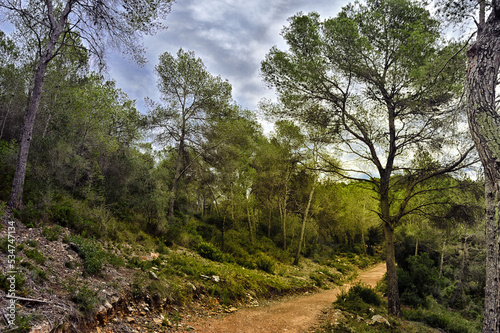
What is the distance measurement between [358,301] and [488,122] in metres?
6.82

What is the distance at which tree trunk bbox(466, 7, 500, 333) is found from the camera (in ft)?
10.2

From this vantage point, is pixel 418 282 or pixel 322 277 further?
pixel 322 277

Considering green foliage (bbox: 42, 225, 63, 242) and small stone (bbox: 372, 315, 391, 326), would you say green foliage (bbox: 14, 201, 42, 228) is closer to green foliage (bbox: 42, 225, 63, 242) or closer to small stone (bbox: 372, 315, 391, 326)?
green foliage (bbox: 42, 225, 63, 242)

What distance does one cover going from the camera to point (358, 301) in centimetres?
801

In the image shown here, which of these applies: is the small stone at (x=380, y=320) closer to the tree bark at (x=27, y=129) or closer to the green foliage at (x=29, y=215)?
the green foliage at (x=29, y=215)

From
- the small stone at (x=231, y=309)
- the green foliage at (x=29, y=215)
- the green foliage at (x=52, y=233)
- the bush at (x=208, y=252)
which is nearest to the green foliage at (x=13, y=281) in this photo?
the green foliage at (x=52, y=233)

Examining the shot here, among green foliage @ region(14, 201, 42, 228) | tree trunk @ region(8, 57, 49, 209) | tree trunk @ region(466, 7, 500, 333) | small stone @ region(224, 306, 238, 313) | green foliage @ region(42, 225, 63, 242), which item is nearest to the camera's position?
tree trunk @ region(466, 7, 500, 333)

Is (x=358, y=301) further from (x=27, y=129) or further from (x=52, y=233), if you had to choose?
(x=27, y=129)

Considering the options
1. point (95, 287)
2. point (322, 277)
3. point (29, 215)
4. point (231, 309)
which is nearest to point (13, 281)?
point (95, 287)

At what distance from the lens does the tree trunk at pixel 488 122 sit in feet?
10.2

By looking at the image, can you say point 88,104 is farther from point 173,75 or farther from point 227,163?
point 227,163

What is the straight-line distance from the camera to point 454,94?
21.5ft

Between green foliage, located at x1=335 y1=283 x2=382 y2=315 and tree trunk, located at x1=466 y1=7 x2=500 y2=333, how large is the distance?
4747mm

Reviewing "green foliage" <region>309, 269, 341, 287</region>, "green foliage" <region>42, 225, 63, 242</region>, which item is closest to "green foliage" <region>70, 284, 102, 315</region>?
"green foliage" <region>42, 225, 63, 242</region>
